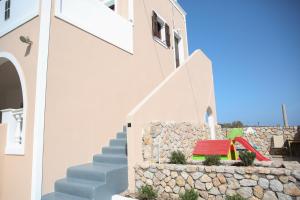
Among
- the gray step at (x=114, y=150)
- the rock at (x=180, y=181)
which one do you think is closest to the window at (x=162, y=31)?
the gray step at (x=114, y=150)

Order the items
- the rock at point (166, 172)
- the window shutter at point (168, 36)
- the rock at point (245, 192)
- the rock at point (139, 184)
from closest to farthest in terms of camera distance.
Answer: the rock at point (245, 192), the rock at point (166, 172), the rock at point (139, 184), the window shutter at point (168, 36)

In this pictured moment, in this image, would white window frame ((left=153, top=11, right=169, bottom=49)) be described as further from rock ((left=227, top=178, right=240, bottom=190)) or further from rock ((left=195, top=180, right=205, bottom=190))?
rock ((left=227, top=178, right=240, bottom=190))

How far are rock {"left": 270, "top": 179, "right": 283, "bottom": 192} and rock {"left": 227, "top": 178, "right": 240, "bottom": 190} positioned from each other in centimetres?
60

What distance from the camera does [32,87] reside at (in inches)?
207

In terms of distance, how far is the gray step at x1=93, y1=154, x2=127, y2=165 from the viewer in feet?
18.3

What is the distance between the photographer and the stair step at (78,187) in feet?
14.6

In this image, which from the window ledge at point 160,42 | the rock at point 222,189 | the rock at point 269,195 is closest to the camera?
the rock at point 269,195

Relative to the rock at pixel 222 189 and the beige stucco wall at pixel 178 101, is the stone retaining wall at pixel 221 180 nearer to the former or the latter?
the rock at pixel 222 189

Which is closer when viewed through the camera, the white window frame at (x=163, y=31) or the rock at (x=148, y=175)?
the rock at (x=148, y=175)

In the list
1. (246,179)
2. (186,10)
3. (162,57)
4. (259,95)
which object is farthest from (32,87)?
(259,95)

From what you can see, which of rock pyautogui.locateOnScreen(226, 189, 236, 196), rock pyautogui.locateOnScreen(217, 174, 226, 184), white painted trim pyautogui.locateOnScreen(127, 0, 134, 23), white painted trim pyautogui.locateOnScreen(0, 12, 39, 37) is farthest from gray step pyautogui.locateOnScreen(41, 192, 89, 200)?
white painted trim pyautogui.locateOnScreen(127, 0, 134, 23)

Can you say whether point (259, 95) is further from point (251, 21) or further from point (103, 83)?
point (103, 83)

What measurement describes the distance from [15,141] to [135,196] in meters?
3.65

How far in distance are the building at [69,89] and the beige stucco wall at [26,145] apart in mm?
24
